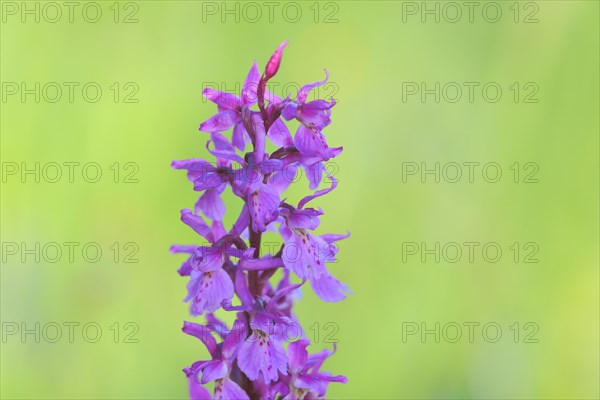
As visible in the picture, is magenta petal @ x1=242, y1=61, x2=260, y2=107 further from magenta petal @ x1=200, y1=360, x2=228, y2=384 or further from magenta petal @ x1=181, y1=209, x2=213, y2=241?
magenta petal @ x1=200, y1=360, x2=228, y2=384

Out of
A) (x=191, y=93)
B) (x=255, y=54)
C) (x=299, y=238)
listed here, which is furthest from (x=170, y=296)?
(x=299, y=238)

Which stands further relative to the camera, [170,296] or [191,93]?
[191,93]

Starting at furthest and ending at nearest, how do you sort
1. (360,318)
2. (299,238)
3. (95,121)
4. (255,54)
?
(255,54) → (95,121) → (360,318) → (299,238)

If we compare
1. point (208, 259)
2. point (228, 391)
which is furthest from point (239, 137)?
point (228, 391)

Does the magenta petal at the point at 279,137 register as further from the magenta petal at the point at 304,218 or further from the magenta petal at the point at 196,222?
the magenta petal at the point at 196,222

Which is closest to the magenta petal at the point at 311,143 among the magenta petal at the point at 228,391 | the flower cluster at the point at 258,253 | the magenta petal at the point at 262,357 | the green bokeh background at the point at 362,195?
the flower cluster at the point at 258,253

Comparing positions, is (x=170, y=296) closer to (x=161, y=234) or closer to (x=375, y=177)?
(x=161, y=234)

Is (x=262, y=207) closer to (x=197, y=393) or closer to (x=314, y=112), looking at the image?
(x=314, y=112)
